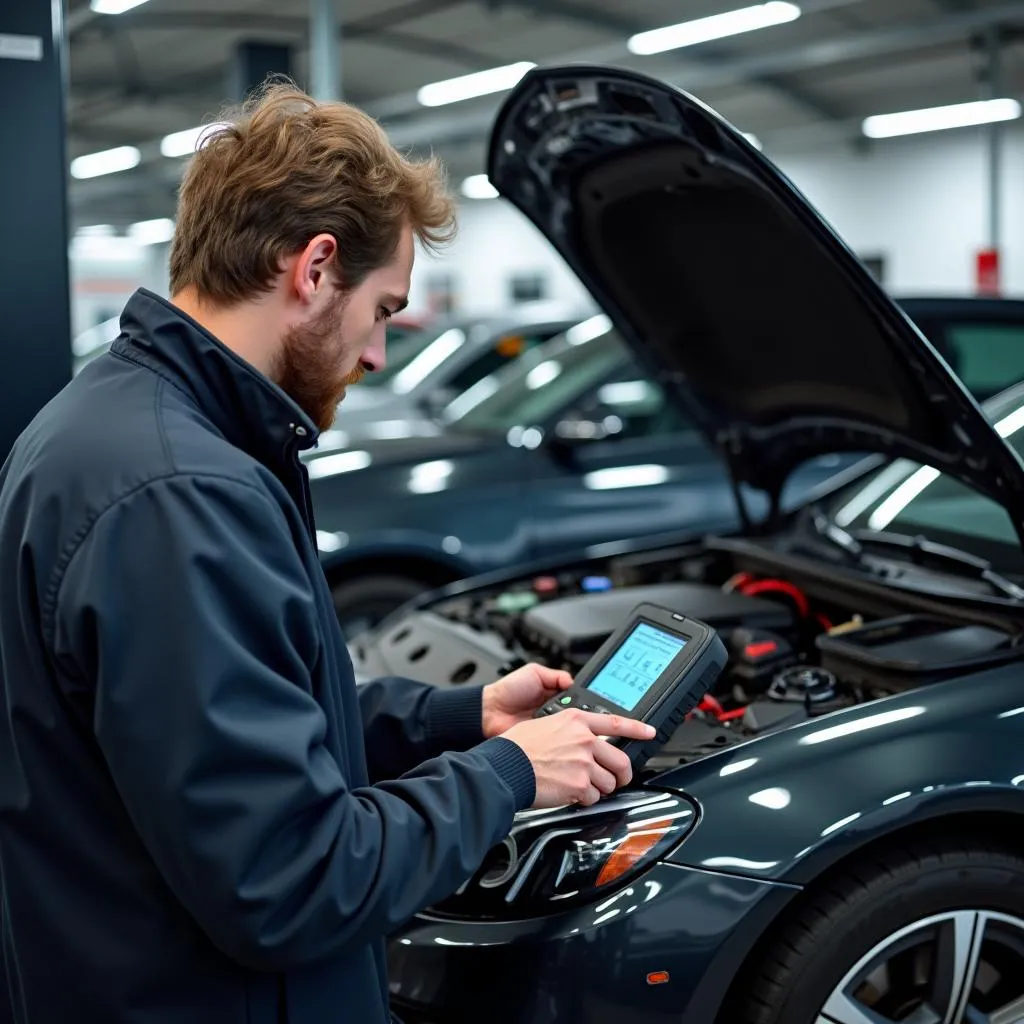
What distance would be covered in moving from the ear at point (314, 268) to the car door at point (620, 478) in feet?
10.6

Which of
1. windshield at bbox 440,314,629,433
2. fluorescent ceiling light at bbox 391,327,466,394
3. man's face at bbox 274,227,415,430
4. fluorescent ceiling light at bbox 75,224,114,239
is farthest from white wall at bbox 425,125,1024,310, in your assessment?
fluorescent ceiling light at bbox 75,224,114,239

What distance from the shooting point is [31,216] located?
2.53 m

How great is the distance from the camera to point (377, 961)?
1582 mm

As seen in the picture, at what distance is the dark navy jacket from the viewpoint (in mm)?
1224

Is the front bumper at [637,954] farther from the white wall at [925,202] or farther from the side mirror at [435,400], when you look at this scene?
the white wall at [925,202]

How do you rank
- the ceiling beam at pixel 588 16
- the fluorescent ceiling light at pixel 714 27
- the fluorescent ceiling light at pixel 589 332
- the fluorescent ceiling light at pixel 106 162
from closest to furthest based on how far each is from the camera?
the fluorescent ceiling light at pixel 589 332 < the fluorescent ceiling light at pixel 714 27 < the ceiling beam at pixel 588 16 < the fluorescent ceiling light at pixel 106 162

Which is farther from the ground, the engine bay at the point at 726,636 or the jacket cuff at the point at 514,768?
the jacket cuff at the point at 514,768

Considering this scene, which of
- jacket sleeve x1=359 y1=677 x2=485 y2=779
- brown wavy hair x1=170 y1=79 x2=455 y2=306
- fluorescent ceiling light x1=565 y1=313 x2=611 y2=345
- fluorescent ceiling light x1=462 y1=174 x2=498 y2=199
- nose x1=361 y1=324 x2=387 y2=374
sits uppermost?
brown wavy hair x1=170 y1=79 x2=455 y2=306

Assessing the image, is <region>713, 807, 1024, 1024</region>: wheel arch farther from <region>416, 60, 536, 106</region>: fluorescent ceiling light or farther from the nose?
<region>416, 60, 536, 106</region>: fluorescent ceiling light

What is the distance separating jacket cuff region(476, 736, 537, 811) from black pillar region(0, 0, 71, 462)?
1.42 metres

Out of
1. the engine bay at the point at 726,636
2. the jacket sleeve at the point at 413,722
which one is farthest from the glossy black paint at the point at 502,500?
the jacket sleeve at the point at 413,722

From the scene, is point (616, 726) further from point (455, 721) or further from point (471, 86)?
point (471, 86)

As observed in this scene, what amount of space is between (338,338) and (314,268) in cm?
9

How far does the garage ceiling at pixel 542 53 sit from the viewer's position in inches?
452
